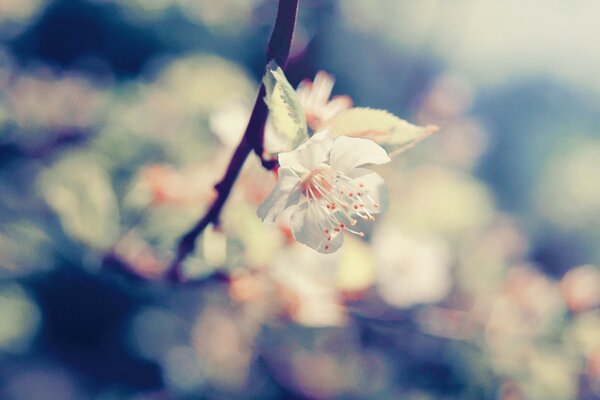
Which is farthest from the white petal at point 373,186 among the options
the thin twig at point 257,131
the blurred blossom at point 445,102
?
the blurred blossom at point 445,102

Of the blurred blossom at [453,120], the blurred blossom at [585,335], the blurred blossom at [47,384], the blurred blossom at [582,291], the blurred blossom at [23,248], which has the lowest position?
the blurred blossom at [47,384]

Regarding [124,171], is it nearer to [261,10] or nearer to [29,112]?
[29,112]

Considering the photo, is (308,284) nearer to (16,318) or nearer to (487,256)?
(487,256)

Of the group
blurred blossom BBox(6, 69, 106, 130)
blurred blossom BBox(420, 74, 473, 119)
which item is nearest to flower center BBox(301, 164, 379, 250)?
blurred blossom BBox(6, 69, 106, 130)

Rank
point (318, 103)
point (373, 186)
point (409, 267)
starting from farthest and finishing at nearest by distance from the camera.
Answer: point (409, 267), point (318, 103), point (373, 186)

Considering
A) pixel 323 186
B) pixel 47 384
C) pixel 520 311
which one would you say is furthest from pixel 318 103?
pixel 47 384

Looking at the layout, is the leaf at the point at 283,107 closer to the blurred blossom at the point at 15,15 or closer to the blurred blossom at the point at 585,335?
the blurred blossom at the point at 585,335
